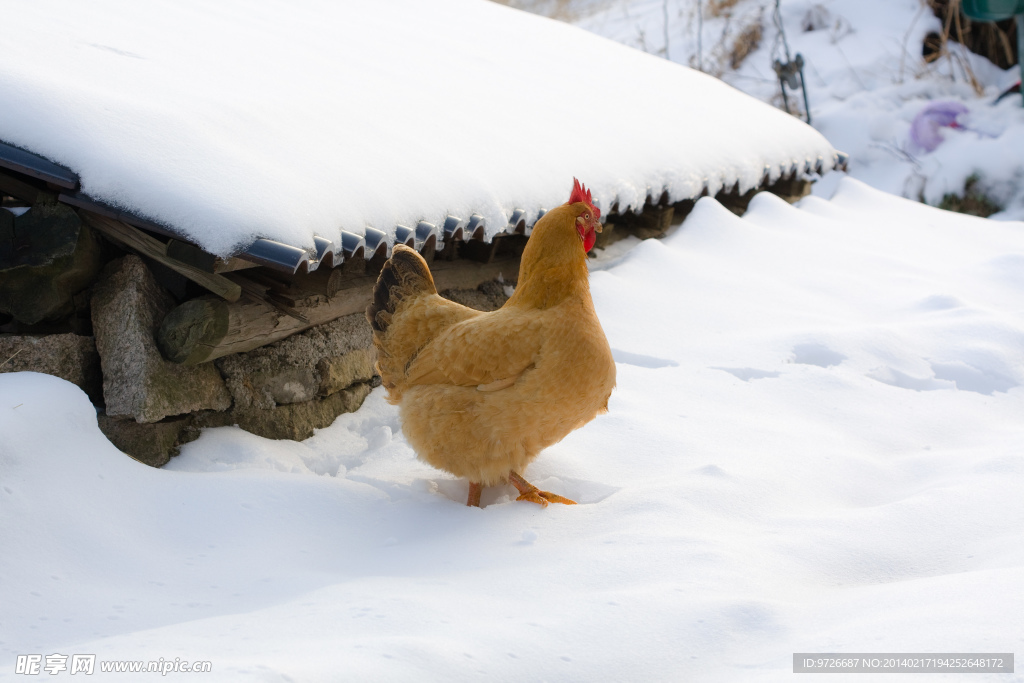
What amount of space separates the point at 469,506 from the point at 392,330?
0.78 meters

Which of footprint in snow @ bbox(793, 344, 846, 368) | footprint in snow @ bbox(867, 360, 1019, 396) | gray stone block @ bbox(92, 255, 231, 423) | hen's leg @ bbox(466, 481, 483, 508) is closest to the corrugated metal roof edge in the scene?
gray stone block @ bbox(92, 255, 231, 423)

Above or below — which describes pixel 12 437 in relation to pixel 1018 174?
below

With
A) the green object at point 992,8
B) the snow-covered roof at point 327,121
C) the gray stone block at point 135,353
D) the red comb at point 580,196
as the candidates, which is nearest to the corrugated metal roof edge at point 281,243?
the snow-covered roof at point 327,121

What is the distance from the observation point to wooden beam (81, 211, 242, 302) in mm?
2951

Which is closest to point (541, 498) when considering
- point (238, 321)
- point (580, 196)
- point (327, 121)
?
point (580, 196)

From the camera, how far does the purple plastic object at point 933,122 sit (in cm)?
1163

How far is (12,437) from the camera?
8.33 feet

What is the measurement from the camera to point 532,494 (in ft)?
9.25

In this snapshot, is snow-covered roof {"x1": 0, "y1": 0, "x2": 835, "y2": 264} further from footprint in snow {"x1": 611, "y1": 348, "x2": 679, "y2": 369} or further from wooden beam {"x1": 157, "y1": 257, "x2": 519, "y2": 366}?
footprint in snow {"x1": 611, "y1": 348, "x2": 679, "y2": 369}

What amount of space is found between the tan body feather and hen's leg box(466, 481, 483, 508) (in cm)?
8

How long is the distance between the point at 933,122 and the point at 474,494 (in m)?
12.1

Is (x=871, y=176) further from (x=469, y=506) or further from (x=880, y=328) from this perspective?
(x=469, y=506)

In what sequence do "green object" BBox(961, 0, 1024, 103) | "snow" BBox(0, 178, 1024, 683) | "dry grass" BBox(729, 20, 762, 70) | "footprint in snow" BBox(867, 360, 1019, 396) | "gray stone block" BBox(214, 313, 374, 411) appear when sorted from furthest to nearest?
"dry grass" BBox(729, 20, 762, 70)
"green object" BBox(961, 0, 1024, 103)
"footprint in snow" BBox(867, 360, 1019, 396)
"gray stone block" BBox(214, 313, 374, 411)
"snow" BBox(0, 178, 1024, 683)

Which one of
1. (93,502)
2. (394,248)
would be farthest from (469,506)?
(93,502)
